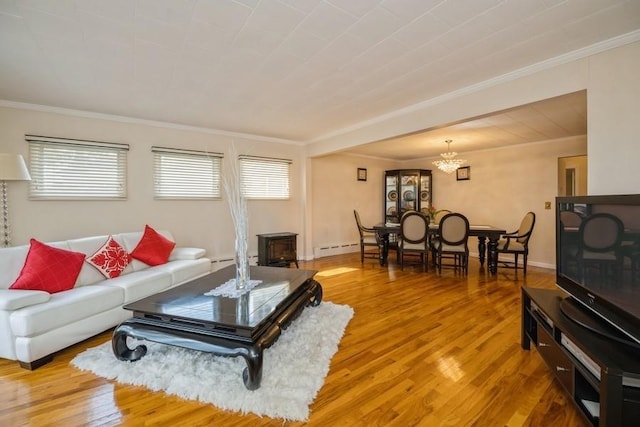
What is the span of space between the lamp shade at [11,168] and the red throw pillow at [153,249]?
123cm

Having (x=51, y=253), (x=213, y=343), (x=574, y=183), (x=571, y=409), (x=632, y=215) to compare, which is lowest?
(x=571, y=409)

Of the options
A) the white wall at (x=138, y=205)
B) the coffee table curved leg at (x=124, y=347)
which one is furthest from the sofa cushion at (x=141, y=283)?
the white wall at (x=138, y=205)

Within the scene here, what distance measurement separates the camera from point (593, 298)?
5.29 ft

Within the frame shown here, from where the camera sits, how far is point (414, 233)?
478 cm

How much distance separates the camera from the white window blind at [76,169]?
11.4ft

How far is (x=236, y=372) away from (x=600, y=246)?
2.30m

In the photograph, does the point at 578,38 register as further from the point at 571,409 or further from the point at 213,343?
the point at 213,343

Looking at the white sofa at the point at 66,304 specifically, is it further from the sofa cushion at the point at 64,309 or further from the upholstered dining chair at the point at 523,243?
the upholstered dining chair at the point at 523,243

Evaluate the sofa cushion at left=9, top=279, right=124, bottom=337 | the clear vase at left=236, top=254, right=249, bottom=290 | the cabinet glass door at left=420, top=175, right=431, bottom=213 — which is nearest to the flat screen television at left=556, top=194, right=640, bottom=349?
the clear vase at left=236, top=254, right=249, bottom=290

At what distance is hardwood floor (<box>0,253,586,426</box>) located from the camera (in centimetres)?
153

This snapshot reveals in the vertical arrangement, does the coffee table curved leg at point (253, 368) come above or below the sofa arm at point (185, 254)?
below

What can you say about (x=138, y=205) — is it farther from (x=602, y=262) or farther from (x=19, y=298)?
(x=602, y=262)

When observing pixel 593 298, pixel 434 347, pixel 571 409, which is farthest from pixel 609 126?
pixel 434 347

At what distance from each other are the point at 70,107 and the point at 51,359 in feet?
9.74
